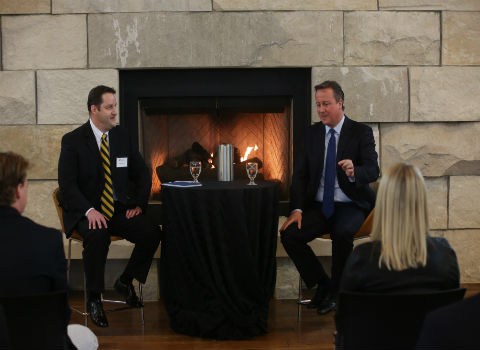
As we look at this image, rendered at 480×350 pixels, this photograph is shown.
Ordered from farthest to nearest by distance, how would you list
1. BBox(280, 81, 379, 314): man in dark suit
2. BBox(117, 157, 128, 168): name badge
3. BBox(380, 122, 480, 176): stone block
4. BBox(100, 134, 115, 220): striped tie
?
Answer: BBox(380, 122, 480, 176): stone block < BBox(117, 157, 128, 168): name badge < BBox(100, 134, 115, 220): striped tie < BBox(280, 81, 379, 314): man in dark suit

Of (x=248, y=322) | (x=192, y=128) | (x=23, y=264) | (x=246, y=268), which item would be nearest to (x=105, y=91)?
(x=192, y=128)

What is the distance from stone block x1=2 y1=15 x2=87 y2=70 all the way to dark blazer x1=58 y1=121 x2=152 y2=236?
88cm

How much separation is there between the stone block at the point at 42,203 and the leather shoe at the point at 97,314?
1128 millimetres

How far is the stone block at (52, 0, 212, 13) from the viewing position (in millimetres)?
4320

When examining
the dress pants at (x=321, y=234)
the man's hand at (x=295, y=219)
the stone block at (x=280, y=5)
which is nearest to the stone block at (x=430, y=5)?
the stone block at (x=280, y=5)

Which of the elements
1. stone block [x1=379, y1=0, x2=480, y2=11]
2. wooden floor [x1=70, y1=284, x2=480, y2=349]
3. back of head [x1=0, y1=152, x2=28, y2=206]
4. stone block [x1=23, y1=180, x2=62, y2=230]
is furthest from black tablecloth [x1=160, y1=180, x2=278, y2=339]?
stone block [x1=379, y1=0, x2=480, y2=11]

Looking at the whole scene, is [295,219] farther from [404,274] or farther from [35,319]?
[35,319]

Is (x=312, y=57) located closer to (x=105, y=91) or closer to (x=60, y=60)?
(x=105, y=91)

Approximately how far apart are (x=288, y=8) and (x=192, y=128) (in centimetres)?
119

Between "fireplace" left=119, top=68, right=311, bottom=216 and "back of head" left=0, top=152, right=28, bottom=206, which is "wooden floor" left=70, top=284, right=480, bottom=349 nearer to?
"fireplace" left=119, top=68, right=311, bottom=216

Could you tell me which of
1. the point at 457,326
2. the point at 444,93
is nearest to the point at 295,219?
the point at 444,93

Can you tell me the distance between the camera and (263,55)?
14.3 ft

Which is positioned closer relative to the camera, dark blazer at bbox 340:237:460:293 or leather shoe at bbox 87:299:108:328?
dark blazer at bbox 340:237:460:293

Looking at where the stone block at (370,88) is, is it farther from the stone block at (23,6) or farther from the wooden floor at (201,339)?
the stone block at (23,6)
